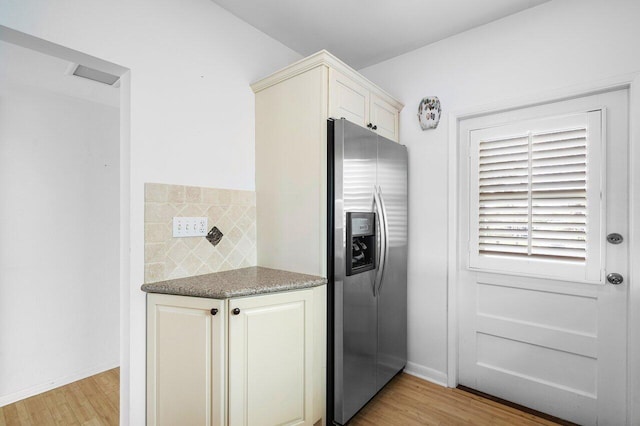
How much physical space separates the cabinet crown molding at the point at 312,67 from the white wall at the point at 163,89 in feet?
0.54

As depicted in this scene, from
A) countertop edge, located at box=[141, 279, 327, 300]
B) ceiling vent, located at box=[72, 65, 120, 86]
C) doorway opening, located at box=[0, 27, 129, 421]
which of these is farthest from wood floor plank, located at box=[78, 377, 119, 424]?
ceiling vent, located at box=[72, 65, 120, 86]

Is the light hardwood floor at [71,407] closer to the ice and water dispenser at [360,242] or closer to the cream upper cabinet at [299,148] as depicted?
the cream upper cabinet at [299,148]

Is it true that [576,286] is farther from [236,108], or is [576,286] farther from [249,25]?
[249,25]

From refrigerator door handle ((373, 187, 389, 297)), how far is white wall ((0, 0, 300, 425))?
89cm

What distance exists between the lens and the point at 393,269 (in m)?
2.21

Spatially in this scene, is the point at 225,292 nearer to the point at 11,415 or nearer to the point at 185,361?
the point at 185,361

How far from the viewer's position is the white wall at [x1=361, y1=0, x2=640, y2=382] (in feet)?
5.74

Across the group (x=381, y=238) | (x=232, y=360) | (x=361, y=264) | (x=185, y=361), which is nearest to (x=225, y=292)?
(x=232, y=360)

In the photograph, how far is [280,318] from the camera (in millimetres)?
1574

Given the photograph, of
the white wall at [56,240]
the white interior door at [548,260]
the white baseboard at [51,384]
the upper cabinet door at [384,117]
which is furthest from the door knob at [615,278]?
the white baseboard at [51,384]

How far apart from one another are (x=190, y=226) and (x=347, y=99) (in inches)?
49.1

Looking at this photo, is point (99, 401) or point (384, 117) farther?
point (384, 117)

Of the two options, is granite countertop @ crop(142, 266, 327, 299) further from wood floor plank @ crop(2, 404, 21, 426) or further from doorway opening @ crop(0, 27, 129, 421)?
wood floor plank @ crop(2, 404, 21, 426)

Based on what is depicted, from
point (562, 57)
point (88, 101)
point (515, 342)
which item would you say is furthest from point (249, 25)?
point (515, 342)
